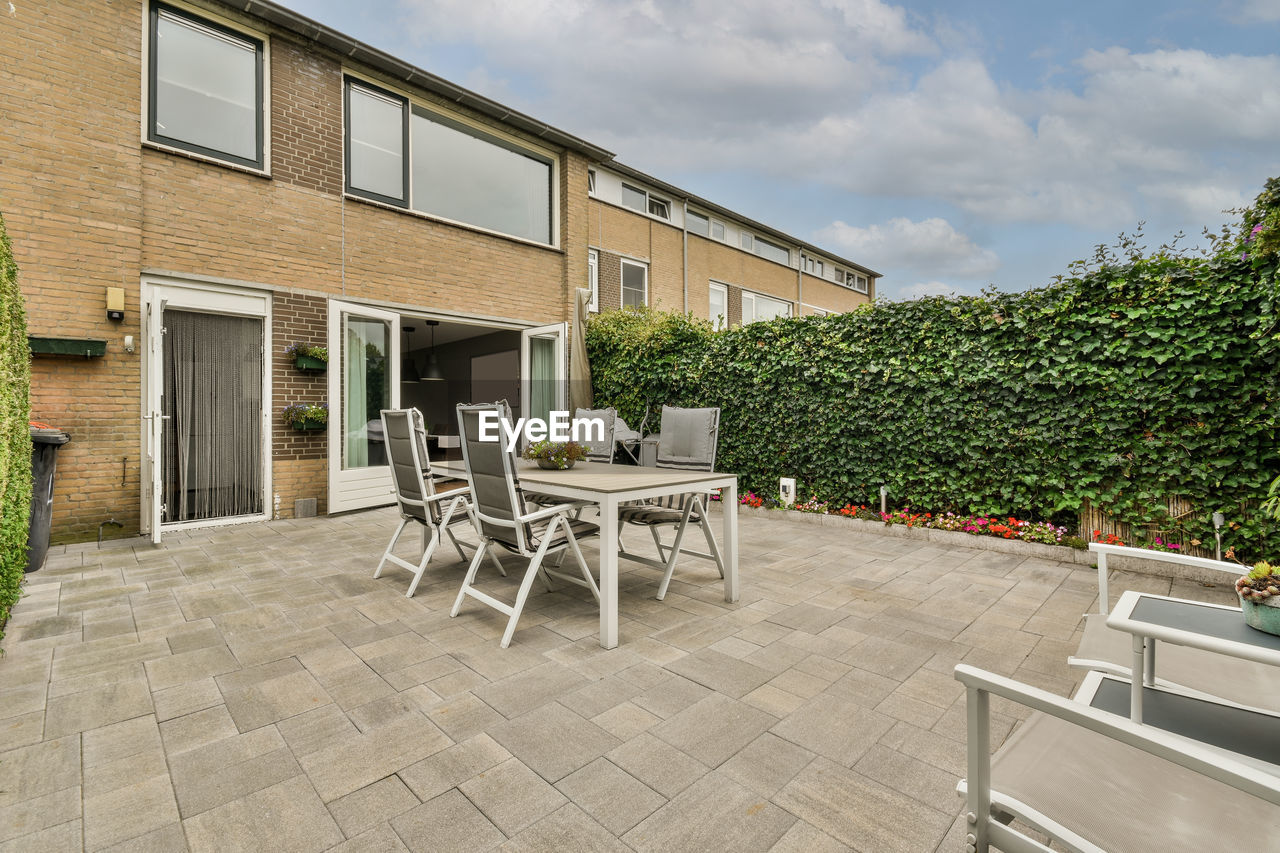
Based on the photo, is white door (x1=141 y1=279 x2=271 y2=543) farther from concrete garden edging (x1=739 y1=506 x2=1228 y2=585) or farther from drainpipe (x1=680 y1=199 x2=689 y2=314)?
drainpipe (x1=680 y1=199 x2=689 y2=314)

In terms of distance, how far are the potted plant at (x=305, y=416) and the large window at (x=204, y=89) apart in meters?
2.52

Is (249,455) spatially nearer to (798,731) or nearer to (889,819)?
(798,731)

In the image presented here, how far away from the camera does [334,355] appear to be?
6.24 m

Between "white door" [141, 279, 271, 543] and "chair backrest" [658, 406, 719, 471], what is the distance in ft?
13.6

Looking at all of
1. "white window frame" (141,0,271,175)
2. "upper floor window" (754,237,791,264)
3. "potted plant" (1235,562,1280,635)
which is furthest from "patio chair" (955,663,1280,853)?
"upper floor window" (754,237,791,264)

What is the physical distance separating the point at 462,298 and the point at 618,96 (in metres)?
13.9

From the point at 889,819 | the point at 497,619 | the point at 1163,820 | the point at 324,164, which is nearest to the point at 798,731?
the point at 889,819

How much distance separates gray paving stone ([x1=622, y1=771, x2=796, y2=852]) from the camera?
1.49m

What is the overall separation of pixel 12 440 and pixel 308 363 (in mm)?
2920

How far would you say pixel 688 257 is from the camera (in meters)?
13.3

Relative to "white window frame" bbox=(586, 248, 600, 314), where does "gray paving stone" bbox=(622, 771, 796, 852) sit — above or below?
below

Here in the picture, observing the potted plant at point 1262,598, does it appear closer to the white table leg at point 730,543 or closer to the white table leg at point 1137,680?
the white table leg at point 1137,680

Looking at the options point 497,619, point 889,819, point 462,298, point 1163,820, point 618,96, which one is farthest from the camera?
point 618,96

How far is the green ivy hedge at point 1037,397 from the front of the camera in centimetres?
387
